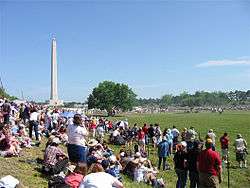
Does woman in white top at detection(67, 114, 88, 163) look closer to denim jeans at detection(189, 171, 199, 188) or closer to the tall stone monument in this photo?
denim jeans at detection(189, 171, 199, 188)

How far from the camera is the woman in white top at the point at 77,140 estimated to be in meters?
13.9

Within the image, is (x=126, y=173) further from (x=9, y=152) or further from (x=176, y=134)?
(x=176, y=134)

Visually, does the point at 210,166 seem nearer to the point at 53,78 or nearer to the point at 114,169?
the point at 114,169

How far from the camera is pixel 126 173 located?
65.5 feet

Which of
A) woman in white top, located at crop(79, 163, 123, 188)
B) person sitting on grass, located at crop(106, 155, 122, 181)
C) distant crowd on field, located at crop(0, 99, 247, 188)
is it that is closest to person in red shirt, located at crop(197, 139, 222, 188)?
distant crowd on field, located at crop(0, 99, 247, 188)

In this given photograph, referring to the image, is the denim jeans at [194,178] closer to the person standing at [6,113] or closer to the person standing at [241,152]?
the person standing at [241,152]

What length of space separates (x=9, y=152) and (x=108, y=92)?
11965cm

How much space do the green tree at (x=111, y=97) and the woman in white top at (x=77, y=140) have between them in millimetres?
119351

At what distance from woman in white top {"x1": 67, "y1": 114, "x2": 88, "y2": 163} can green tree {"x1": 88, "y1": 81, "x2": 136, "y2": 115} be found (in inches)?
4699

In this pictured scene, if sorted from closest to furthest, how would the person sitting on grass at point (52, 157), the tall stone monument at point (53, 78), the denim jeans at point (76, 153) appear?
the denim jeans at point (76, 153) → the person sitting on grass at point (52, 157) → the tall stone monument at point (53, 78)

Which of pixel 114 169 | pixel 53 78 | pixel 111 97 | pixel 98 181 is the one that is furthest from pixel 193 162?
pixel 111 97

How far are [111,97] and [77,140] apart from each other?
12257cm

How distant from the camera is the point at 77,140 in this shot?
45.8 ft

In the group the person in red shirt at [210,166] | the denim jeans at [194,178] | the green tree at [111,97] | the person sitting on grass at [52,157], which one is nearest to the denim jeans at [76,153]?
the person sitting on grass at [52,157]
